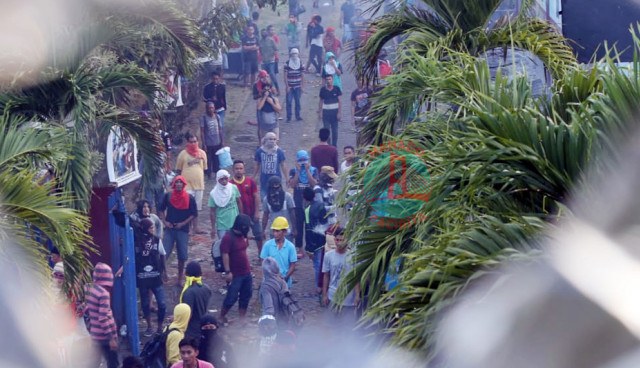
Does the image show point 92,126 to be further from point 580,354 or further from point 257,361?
point 580,354

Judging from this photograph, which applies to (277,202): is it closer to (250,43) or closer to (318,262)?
(318,262)

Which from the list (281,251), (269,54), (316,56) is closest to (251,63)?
(269,54)

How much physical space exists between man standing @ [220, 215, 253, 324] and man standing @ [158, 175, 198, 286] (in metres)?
1.26

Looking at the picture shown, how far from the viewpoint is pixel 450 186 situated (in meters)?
5.42

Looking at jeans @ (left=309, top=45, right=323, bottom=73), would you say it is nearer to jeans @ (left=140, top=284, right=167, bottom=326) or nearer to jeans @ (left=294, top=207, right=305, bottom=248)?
jeans @ (left=294, top=207, right=305, bottom=248)

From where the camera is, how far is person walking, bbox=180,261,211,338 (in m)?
10.2

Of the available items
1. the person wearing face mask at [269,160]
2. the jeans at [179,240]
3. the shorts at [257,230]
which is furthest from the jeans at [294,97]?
the jeans at [179,240]

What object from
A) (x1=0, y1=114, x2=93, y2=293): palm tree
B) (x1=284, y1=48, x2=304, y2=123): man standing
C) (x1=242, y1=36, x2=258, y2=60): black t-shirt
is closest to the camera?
(x1=0, y1=114, x2=93, y2=293): palm tree

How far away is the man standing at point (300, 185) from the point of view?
47.5ft

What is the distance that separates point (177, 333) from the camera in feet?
32.1

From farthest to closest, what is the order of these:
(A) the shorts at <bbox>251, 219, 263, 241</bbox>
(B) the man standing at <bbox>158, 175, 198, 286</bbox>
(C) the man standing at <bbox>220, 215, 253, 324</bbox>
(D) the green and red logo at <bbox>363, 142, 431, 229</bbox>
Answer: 1. (A) the shorts at <bbox>251, 219, 263, 241</bbox>
2. (B) the man standing at <bbox>158, 175, 198, 286</bbox>
3. (C) the man standing at <bbox>220, 215, 253, 324</bbox>
4. (D) the green and red logo at <bbox>363, 142, 431, 229</bbox>

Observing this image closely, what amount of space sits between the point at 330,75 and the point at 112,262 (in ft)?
28.1

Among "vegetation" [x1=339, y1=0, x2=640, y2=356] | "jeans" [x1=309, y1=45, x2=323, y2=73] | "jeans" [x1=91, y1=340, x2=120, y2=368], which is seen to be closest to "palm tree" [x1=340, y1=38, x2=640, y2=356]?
"vegetation" [x1=339, y1=0, x2=640, y2=356]

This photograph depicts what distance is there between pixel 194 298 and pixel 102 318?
1.04 m
